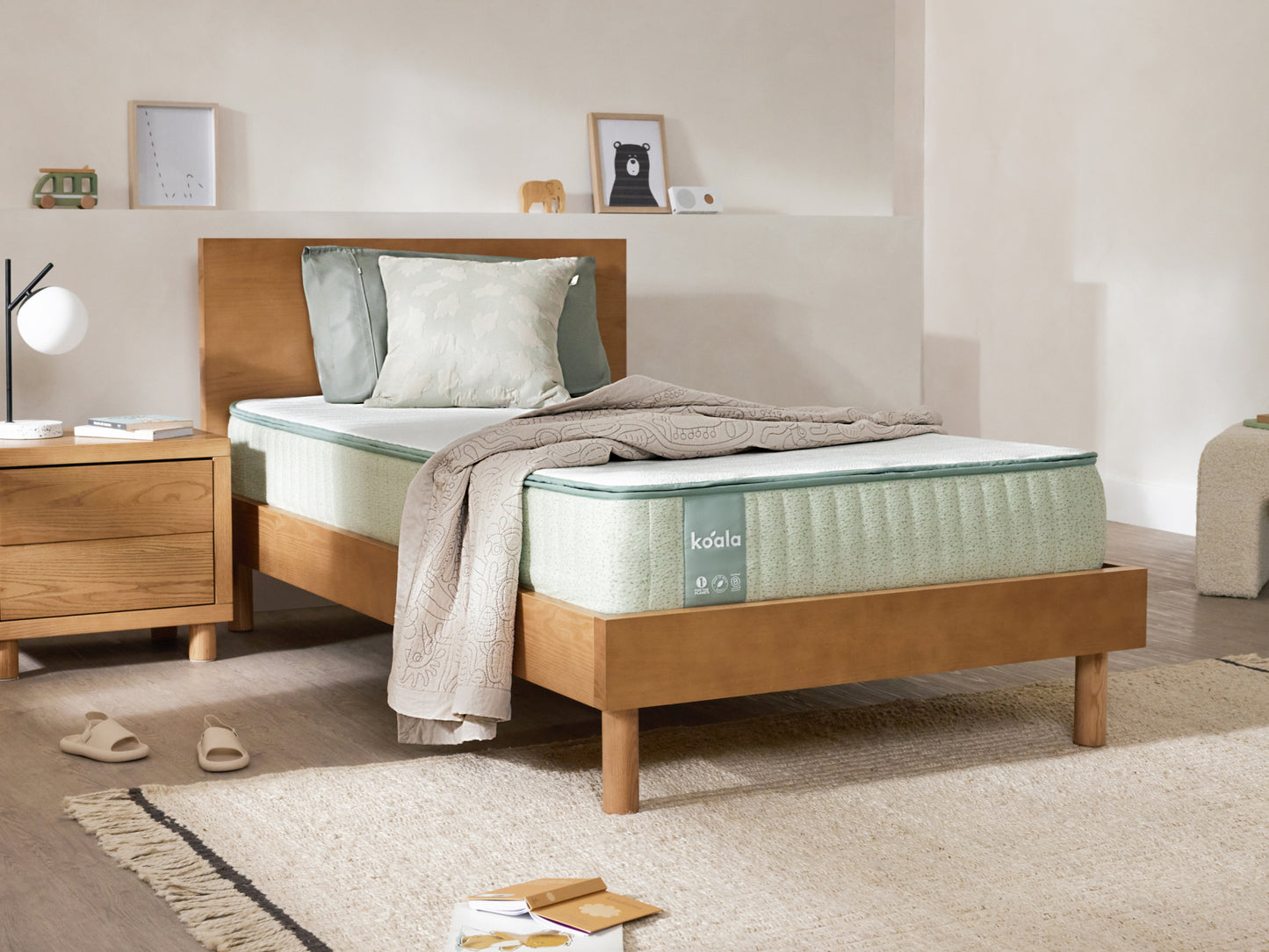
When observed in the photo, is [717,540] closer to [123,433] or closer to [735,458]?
[735,458]

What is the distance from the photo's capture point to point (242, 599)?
11.6ft

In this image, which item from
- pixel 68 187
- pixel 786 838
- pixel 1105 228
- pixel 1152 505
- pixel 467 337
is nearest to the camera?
pixel 786 838

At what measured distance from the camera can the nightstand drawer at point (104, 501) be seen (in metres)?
2.94

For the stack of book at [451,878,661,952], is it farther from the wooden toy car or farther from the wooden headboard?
the wooden toy car

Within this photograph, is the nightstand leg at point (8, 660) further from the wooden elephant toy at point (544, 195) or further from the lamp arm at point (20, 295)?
the wooden elephant toy at point (544, 195)

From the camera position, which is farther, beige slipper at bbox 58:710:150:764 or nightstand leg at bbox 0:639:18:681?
nightstand leg at bbox 0:639:18:681

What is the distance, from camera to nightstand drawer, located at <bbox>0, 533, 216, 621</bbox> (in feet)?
9.70

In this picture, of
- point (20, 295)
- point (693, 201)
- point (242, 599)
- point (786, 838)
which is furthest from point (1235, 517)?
point (20, 295)

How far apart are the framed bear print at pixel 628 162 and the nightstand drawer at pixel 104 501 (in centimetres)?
157

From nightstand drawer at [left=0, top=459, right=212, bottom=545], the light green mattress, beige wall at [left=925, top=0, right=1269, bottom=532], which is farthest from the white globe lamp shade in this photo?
beige wall at [left=925, top=0, right=1269, bottom=532]

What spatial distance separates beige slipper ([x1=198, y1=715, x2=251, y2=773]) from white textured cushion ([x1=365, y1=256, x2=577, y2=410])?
1.07 metres

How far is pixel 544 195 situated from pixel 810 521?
2.11m

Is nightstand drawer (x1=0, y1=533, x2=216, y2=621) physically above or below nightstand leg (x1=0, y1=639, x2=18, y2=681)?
above

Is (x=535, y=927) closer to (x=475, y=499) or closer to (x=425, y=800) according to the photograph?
(x=425, y=800)
